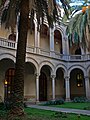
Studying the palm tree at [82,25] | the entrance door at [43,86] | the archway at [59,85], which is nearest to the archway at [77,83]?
the archway at [59,85]

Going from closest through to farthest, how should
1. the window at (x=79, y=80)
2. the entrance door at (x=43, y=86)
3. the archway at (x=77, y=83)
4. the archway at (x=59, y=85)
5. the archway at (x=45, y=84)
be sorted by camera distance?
1. the entrance door at (x=43, y=86)
2. the archway at (x=45, y=84)
3. the archway at (x=59, y=85)
4. the archway at (x=77, y=83)
5. the window at (x=79, y=80)

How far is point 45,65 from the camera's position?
2608 centimetres

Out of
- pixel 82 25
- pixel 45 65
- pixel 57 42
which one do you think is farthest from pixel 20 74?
pixel 57 42

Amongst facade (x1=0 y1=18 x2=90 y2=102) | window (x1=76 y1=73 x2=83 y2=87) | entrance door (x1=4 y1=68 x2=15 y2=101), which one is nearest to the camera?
facade (x1=0 y1=18 x2=90 y2=102)

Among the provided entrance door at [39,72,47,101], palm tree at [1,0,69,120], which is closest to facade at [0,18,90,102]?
entrance door at [39,72,47,101]

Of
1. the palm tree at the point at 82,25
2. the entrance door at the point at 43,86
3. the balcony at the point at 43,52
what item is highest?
the palm tree at the point at 82,25

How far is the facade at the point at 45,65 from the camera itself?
907 inches

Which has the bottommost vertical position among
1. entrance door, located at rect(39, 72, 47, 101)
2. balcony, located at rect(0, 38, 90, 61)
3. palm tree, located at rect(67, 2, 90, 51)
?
entrance door, located at rect(39, 72, 47, 101)

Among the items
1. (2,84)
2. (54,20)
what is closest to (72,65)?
(2,84)

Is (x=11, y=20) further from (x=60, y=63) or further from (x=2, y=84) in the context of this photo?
(x=60, y=63)

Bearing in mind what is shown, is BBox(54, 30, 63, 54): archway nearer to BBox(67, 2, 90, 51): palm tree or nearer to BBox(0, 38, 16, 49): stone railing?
BBox(67, 2, 90, 51): palm tree

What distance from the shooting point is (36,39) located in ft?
79.7

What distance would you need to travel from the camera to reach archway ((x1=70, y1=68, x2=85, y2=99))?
1232 inches

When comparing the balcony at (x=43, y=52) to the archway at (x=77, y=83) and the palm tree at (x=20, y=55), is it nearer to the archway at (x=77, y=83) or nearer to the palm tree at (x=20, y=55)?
the archway at (x=77, y=83)
